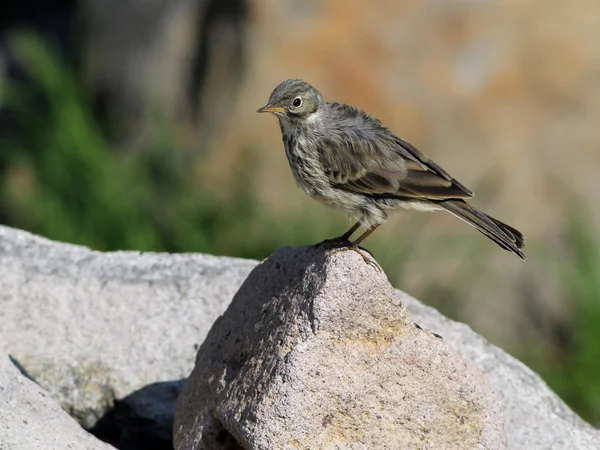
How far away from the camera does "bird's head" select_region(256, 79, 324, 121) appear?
609 cm

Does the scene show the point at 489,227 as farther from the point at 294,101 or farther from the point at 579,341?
the point at 579,341

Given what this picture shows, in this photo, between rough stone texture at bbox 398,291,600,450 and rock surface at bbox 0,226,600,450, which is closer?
rough stone texture at bbox 398,291,600,450

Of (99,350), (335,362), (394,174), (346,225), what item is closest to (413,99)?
(346,225)

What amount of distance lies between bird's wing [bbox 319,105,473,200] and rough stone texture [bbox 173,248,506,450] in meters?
0.75

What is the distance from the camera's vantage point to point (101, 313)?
6.19 m

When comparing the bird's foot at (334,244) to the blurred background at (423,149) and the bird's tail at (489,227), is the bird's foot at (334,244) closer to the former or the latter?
the bird's tail at (489,227)

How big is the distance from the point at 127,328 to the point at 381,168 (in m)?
1.67

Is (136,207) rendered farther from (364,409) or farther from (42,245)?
(364,409)

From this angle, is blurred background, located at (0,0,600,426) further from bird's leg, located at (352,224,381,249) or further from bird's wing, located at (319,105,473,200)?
bird's leg, located at (352,224,381,249)

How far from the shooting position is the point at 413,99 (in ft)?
31.6

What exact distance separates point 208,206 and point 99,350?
13.2 feet

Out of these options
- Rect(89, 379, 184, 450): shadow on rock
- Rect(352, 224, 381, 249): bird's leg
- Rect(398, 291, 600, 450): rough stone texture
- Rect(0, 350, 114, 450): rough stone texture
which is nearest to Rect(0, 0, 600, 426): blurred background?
Rect(398, 291, 600, 450): rough stone texture

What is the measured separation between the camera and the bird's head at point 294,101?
6.09 meters

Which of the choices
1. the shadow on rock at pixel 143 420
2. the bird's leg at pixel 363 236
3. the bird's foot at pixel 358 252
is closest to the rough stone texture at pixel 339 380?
the bird's foot at pixel 358 252
